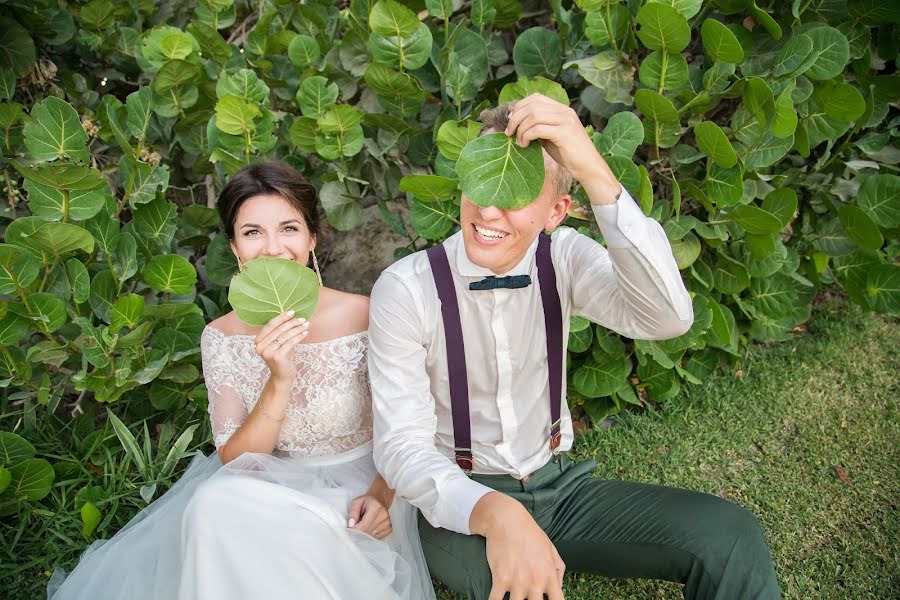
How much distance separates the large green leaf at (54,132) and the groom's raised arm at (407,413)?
99 centimetres

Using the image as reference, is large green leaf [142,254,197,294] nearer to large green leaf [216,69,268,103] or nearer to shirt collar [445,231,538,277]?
large green leaf [216,69,268,103]

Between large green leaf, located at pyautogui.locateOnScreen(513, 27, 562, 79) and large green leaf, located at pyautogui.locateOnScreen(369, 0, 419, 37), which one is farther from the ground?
large green leaf, located at pyautogui.locateOnScreen(369, 0, 419, 37)

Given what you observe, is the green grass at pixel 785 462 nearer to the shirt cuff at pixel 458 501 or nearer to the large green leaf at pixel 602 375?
the large green leaf at pixel 602 375

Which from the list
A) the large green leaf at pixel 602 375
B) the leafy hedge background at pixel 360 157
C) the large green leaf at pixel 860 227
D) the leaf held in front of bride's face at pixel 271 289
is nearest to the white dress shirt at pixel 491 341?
the leaf held in front of bride's face at pixel 271 289

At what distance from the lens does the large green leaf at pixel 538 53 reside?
7.90 ft

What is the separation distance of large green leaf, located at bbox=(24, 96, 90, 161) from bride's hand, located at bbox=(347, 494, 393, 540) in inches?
51.0

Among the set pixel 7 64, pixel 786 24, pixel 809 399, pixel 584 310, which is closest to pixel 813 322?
pixel 809 399

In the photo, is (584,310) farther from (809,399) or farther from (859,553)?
(809,399)

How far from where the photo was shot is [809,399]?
2891 mm

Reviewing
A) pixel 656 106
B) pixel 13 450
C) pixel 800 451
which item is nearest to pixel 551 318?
pixel 656 106

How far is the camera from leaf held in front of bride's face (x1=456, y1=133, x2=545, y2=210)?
1.51 metres

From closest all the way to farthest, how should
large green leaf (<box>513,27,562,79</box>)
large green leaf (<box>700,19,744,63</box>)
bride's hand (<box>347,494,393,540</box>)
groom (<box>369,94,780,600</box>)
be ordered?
groom (<box>369,94,780,600</box>)
bride's hand (<box>347,494,393,540</box>)
large green leaf (<box>700,19,744,63</box>)
large green leaf (<box>513,27,562,79</box>)

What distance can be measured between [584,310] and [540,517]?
23.2 inches

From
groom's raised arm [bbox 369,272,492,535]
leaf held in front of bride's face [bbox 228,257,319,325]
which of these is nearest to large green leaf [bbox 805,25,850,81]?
groom's raised arm [bbox 369,272,492,535]
